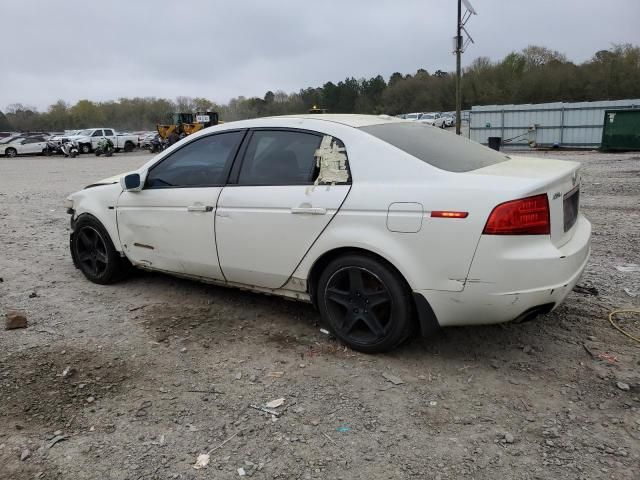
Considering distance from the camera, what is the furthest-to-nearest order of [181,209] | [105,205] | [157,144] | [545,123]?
[157,144]
[545,123]
[105,205]
[181,209]

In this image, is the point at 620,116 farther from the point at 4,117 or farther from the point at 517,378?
the point at 4,117

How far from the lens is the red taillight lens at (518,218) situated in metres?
Result: 3.01

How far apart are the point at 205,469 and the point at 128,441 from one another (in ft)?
1.68

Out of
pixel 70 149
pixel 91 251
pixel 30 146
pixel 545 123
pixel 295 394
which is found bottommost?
pixel 295 394

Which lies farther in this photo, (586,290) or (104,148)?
(104,148)

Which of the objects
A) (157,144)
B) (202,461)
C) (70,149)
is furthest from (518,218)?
(157,144)

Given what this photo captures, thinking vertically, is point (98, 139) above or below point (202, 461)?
above

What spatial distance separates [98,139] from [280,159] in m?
34.9

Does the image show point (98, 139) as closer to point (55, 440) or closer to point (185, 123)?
point (185, 123)

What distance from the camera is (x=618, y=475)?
2.43m

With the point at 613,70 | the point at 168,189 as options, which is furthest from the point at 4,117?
the point at 168,189

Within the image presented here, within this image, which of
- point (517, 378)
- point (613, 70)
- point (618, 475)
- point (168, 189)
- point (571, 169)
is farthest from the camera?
point (613, 70)

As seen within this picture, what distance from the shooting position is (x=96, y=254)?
5324 millimetres

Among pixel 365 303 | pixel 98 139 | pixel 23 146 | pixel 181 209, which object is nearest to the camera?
pixel 365 303
